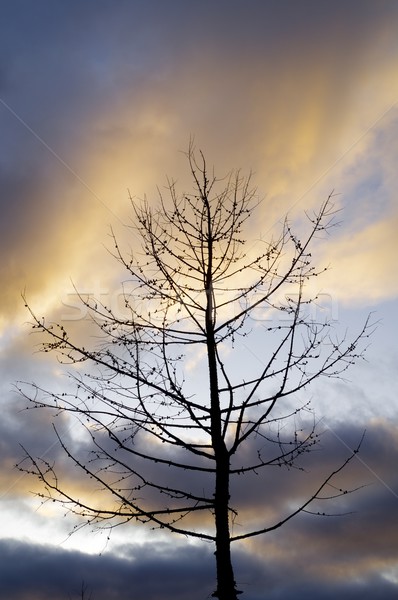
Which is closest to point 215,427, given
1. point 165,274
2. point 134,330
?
point 134,330

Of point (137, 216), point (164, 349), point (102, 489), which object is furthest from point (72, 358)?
point (137, 216)

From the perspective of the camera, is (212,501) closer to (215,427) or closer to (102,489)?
(215,427)

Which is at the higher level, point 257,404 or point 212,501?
point 257,404

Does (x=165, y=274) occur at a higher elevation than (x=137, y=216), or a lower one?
lower

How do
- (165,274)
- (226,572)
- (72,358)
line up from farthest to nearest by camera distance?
(165,274)
(72,358)
(226,572)

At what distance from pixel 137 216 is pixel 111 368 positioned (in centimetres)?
209

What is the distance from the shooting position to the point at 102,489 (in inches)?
240

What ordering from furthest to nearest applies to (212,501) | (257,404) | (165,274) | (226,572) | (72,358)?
(165,274)
(72,358)
(257,404)
(212,501)
(226,572)

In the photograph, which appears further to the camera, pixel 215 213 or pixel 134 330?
pixel 215 213

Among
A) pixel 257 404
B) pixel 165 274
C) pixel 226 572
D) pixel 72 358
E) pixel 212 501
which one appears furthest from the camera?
pixel 165 274

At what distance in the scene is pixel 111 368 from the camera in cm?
665

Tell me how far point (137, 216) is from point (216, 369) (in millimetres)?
2331

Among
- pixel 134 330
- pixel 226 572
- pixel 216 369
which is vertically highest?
pixel 134 330

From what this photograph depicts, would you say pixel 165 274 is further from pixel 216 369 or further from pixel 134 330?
pixel 216 369
